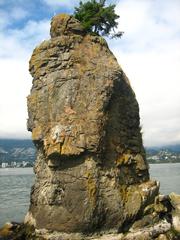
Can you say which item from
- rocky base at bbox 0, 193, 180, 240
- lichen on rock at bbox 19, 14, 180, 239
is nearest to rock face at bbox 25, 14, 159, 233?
lichen on rock at bbox 19, 14, 180, 239

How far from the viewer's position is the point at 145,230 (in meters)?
29.8

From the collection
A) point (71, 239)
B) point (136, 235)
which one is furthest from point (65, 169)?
point (136, 235)

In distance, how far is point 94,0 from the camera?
35.6 meters

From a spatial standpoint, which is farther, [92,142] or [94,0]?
[94,0]

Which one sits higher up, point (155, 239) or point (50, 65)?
point (50, 65)

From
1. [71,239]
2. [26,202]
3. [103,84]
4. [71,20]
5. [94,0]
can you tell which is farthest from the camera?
[26,202]

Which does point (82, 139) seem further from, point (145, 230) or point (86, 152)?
point (145, 230)

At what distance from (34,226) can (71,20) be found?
51.0 feet

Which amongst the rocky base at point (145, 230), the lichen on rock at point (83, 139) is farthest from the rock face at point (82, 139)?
the rocky base at point (145, 230)

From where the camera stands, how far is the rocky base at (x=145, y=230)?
28.8 meters

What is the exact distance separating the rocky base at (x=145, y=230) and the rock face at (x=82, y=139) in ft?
1.31

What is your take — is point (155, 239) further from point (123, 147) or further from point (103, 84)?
point (103, 84)

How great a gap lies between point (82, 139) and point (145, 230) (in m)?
7.61

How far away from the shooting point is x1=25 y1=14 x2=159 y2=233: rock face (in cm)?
2916
